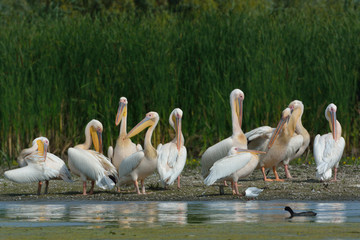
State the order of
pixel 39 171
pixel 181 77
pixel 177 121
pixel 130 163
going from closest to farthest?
pixel 130 163, pixel 39 171, pixel 177 121, pixel 181 77

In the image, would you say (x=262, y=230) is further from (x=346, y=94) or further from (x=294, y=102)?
(x=346, y=94)

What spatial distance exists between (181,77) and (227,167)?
4.98 meters

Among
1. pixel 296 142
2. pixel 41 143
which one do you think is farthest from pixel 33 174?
pixel 296 142

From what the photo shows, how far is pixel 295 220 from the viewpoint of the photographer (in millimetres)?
8336

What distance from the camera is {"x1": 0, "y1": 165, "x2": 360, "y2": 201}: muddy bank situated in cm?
1091

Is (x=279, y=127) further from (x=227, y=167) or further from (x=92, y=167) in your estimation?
(x=92, y=167)

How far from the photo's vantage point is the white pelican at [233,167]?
10.7 metres

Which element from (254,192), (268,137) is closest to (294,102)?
(268,137)

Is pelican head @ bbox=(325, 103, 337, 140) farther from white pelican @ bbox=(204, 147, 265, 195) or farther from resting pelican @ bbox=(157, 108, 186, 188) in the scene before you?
resting pelican @ bbox=(157, 108, 186, 188)

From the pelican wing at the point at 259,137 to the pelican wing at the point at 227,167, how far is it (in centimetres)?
182

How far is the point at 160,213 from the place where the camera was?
9.27 meters

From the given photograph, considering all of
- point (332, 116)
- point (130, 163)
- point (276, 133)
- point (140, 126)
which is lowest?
point (130, 163)

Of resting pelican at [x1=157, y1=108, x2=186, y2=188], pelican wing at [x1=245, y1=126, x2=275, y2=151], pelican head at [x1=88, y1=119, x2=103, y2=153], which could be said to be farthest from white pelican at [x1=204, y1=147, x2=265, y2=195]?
pelican head at [x1=88, y1=119, x2=103, y2=153]

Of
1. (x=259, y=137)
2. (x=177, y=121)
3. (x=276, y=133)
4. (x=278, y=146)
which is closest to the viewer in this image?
(x=177, y=121)
